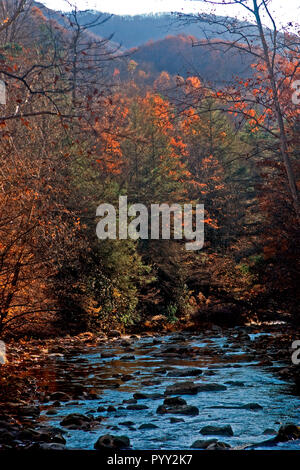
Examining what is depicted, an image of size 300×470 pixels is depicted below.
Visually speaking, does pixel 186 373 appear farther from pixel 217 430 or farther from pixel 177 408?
pixel 217 430

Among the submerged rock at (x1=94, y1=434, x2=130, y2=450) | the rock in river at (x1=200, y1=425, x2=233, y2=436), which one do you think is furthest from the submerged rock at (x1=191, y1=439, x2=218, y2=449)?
the submerged rock at (x1=94, y1=434, x2=130, y2=450)

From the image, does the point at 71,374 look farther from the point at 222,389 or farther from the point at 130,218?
the point at 130,218

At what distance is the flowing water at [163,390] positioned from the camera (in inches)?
271

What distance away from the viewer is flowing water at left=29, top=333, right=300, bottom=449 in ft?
22.6

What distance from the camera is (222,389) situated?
9.70m

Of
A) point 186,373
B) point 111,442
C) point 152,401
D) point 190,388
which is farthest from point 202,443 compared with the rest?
point 186,373

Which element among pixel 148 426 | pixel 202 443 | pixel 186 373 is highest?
pixel 202 443

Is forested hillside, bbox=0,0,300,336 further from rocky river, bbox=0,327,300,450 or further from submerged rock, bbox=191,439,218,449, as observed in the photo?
submerged rock, bbox=191,439,218,449

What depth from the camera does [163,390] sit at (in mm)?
9719

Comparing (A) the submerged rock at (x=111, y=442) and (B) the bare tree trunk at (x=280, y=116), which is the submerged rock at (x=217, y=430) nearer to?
(A) the submerged rock at (x=111, y=442)

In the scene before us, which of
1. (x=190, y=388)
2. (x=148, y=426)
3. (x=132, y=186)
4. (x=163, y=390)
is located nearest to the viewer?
(x=148, y=426)

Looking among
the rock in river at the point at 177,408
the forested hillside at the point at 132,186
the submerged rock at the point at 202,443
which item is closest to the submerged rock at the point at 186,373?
the forested hillside at the point at 132,186

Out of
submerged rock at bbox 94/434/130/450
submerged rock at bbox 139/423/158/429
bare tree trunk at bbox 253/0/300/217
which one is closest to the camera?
submerged rock at bbox 94/434/130/450

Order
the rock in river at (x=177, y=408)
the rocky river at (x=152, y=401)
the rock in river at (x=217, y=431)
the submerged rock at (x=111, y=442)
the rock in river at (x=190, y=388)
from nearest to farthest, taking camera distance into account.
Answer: the submerged rock at (x=111, y=442) < the rocky river at (x=152, y=401) < the rock in river at (x=217, y=431) < the rock in river at (x=177, y=408) < the rock in river at (x=190, y=388)
